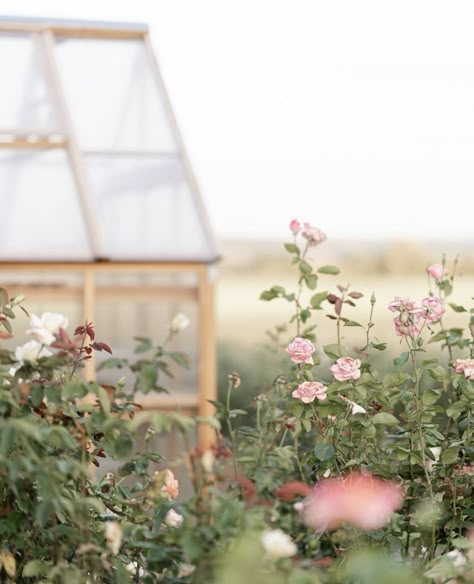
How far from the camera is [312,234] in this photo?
8.91 feet

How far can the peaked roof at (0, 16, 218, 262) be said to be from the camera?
5602 mm

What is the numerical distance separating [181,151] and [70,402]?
162 inches

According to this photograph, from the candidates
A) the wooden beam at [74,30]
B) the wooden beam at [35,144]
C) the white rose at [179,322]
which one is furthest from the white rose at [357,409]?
the wooden beam at [74,30]

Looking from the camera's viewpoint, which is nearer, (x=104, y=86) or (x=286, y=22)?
(x=104, y=86)

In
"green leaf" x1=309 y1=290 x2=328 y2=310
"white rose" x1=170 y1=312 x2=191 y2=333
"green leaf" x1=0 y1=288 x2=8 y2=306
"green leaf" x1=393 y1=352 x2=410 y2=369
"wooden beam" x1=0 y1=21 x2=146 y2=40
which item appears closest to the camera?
"white rose" x1=170 y1=312 x2=191 y2=333

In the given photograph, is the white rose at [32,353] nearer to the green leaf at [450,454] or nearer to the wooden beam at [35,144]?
the green leaf at [450,454]

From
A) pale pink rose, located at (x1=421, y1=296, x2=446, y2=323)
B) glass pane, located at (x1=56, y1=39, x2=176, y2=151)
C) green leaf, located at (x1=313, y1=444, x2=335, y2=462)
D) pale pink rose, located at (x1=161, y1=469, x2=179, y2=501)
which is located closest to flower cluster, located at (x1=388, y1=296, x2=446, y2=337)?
pale pink rose, located at (x1=421, y1=296, x2=446, y2=323)

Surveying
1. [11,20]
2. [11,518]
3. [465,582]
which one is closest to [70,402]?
[11,518]

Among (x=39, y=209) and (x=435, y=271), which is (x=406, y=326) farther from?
(x=39, y=209)

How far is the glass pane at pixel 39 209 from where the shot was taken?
551cm

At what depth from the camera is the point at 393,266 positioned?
2072 cm

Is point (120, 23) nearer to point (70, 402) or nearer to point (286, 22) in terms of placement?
point (70, 402)

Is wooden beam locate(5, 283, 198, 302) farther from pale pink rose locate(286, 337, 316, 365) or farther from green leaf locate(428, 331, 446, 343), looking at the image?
pale pink rose locate(286, 337, 316, 365)

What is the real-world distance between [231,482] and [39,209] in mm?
3651
